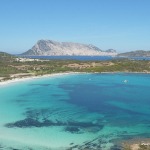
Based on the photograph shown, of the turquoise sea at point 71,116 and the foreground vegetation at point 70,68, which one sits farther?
the foreground vegetation at point 70,68

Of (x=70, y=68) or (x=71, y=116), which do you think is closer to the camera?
(x=71, y=116)

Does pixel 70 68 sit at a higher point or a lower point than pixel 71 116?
higher

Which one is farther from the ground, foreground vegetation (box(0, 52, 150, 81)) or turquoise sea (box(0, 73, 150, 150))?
foreground vegetation (box(0, 52, 150, 81))

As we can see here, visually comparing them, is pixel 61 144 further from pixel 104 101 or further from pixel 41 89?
pixel 41 89

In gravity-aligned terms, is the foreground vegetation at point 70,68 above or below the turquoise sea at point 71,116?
above

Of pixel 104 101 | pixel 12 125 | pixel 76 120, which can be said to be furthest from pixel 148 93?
pixel 12 125

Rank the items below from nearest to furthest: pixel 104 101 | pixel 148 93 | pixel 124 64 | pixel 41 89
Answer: pixel 104 101 → pixel 148 93 → pixel 41 89 → pixel 124 64

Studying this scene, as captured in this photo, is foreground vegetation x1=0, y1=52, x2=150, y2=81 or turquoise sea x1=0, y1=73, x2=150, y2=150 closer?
turquoise sea x1=0, y1=73, x2=150, y2=150

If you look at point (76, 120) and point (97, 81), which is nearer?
point (76, 120)
